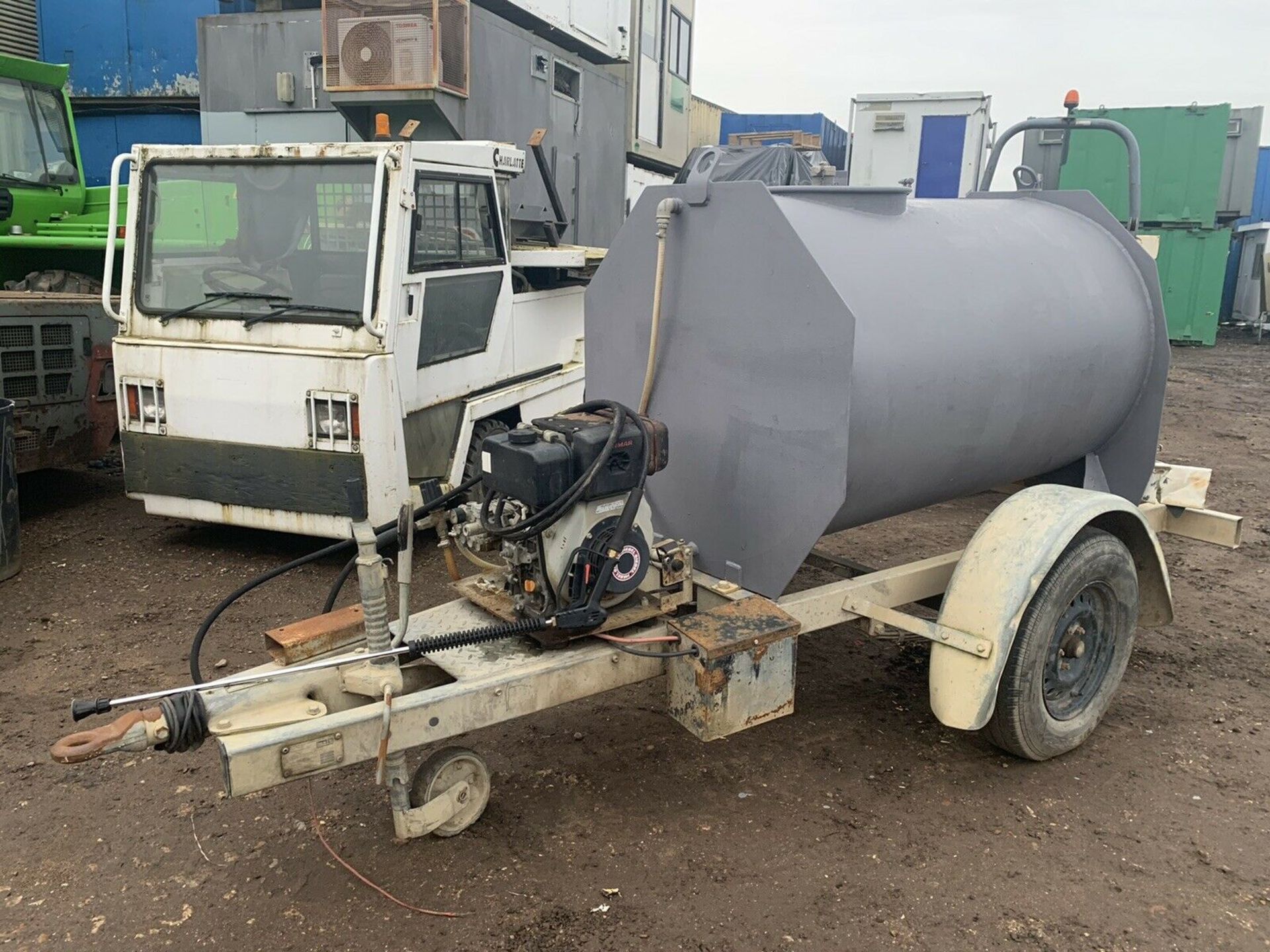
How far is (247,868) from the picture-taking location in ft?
9.90

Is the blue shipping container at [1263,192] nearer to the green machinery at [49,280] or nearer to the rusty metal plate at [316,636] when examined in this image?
the green machinery at [49,280]

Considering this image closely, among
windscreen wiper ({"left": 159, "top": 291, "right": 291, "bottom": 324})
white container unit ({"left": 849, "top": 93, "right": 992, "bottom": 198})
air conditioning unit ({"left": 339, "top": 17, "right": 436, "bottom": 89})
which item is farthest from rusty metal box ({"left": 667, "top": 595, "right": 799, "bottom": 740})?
white container unit ({"left": 849, "top": 93, "right": 992, "bottom": 198})

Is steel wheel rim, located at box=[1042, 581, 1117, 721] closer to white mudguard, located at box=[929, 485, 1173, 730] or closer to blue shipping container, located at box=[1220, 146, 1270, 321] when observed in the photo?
white mudguard, located at box=[929, 485, 1173, 730]

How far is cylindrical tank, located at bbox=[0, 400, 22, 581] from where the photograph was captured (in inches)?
207

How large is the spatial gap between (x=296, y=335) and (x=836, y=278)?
3.04 metres

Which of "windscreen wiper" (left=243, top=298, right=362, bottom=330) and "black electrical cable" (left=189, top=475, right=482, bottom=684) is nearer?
"black electrical cable" (left=189, top=475, right=482, bottom=684)

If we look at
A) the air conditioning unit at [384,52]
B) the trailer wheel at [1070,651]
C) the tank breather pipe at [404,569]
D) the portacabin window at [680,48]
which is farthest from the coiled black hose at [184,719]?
the portacabin window at [680,48]

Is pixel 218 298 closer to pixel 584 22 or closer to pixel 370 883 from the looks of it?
pixel 370 883

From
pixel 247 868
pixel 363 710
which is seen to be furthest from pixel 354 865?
pixel 363 710

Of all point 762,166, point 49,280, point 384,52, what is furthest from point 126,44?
point 762,166

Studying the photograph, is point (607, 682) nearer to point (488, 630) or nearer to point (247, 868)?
point (488, 630)

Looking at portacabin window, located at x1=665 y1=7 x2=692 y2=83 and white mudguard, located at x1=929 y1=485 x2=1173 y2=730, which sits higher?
portacabin window, located at x1=665 y1=7 x2=692 y2=83

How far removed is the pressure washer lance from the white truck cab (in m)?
2.32

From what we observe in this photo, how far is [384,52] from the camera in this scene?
8242 millimetres
